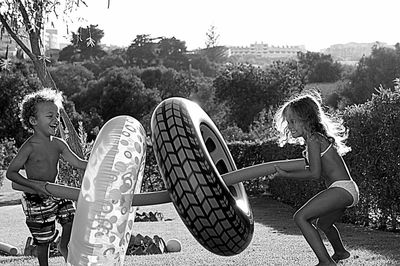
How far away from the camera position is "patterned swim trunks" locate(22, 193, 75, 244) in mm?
5934

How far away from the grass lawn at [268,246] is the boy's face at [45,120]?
2.24 meters

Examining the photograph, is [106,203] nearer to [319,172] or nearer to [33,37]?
[319,172]

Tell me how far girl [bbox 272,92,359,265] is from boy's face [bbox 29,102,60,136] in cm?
197

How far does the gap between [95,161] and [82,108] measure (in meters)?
45.8

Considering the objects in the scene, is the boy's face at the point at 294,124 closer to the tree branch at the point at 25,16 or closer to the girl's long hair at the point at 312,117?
the girl's long hair at the point at 312,117

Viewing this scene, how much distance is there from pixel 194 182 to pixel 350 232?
23.5 ft

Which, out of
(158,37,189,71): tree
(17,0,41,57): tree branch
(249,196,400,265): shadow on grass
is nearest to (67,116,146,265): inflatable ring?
(249,196,400,265): shadow on grass

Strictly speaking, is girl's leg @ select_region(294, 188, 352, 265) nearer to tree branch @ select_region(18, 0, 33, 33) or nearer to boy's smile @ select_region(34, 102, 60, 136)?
boy's smile @ select_region(34, 102, 60, 136)

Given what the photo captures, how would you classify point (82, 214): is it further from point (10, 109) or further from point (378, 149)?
point (10, 109)

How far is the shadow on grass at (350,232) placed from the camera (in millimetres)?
8945

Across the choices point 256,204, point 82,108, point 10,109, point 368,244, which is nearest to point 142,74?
point 82,108

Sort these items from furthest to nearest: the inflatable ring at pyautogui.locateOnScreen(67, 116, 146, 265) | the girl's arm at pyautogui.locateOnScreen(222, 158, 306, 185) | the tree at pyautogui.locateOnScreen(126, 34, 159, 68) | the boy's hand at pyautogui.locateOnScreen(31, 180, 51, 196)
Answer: the tree at pyautogui.locateOnScreen(126, 34, 159, 68) → the boy's hand at pyautogui.locateOnScreen(31, 180, 51, 196) → the girl's arm at pyautogui.locateOnScreen(222, 158, 306, 185) → the inflatable ring at pyautogui.locateOnScreen(67, 116, 146, 265)

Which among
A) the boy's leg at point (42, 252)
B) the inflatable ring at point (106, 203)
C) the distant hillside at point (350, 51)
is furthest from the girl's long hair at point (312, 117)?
the distant hillside at point (350, 51)

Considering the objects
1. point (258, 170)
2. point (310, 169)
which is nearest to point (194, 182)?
point (258, 170)
